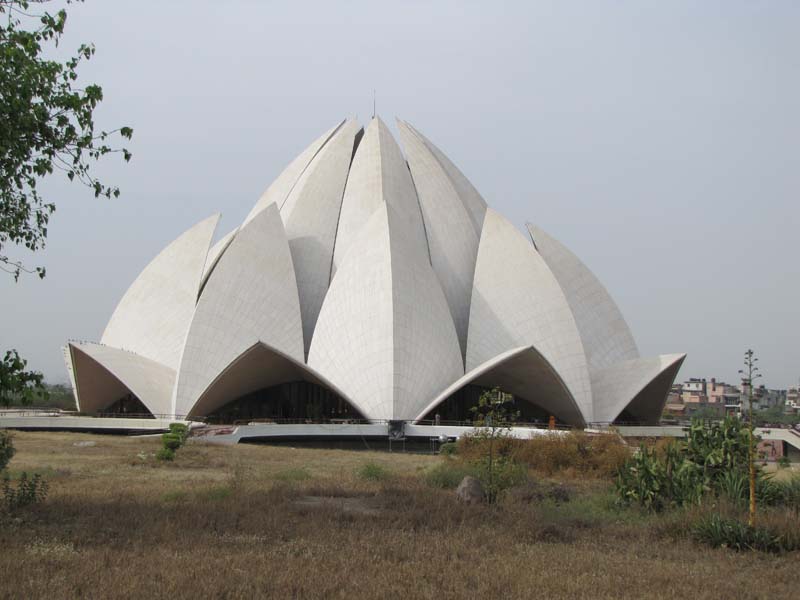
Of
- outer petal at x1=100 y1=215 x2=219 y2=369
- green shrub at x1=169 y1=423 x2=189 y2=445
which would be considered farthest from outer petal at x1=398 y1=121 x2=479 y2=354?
green shrub at x1=169 y1=423 x2=189 y2=445

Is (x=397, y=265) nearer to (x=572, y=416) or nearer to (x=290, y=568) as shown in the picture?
(x=572, y=416)

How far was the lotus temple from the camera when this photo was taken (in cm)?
3036

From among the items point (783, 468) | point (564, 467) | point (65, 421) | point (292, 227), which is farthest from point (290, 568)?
point (292, 227)

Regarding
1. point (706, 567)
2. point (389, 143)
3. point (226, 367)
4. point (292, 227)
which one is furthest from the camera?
point (389, 143)

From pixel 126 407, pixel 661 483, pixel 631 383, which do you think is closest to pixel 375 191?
pixel 631 383

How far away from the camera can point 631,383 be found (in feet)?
111

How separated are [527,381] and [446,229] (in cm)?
1018

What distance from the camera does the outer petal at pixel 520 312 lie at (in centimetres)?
3309

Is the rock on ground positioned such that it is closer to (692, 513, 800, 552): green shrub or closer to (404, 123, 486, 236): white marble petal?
(692, 513, 800, 552): green shrub

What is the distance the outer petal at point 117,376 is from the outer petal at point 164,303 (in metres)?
1.61

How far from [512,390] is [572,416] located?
10.4 feet

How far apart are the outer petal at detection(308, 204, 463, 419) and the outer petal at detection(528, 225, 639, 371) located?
802cm

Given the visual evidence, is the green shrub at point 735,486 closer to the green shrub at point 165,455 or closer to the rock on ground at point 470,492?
the rock on ground at point 470,492

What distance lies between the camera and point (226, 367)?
29.8m
